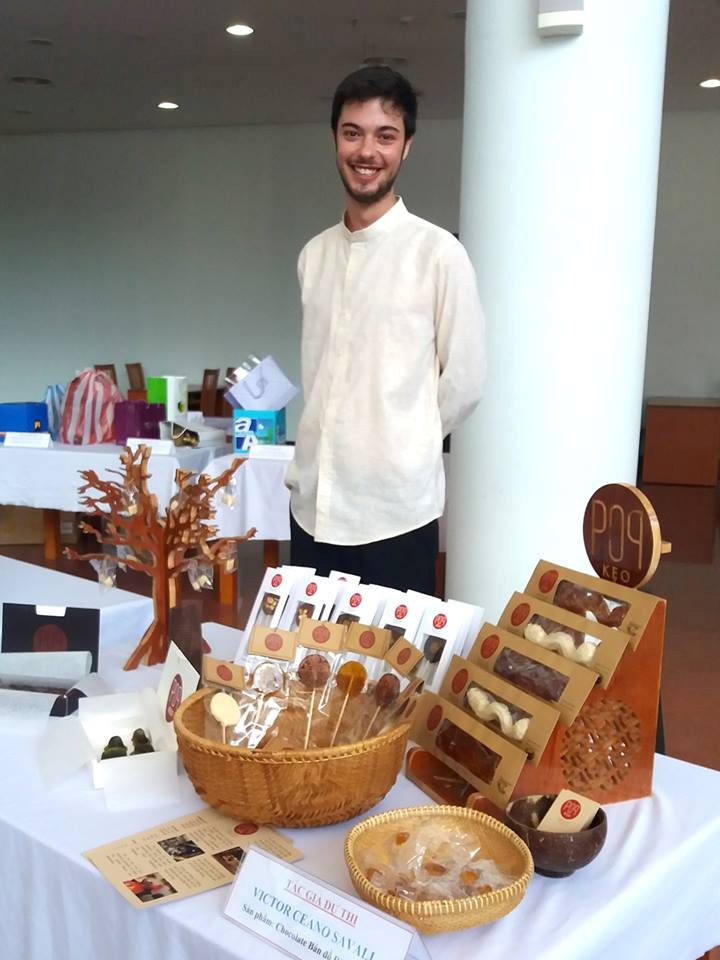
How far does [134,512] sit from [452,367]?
66 cm

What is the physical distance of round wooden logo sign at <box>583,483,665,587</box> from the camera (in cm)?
118

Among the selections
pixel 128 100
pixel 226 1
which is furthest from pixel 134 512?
pixel 128 100

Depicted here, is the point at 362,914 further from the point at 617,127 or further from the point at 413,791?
the point at 617,127

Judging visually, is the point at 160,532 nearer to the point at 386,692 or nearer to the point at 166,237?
the point at 386,692

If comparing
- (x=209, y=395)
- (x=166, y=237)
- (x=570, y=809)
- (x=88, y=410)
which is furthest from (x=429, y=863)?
(x=166, y=237)

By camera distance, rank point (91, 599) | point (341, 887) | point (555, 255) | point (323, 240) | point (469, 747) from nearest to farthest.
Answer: point (341, 887) → point (469, 747) → point (323, 240) → point (91, 599) → point (555, 255)

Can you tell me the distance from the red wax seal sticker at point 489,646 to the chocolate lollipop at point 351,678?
0.16 m

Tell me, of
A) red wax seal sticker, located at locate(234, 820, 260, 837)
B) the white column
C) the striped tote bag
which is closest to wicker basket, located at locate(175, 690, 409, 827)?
red wax seal sticker, located at locate(234, 820, 260, 837)

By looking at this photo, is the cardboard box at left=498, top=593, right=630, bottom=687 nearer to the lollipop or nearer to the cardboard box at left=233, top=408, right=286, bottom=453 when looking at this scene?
the lollipop

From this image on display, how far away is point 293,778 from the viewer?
→ 3.27 ft

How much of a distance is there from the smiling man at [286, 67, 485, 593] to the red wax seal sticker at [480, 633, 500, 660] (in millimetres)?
610

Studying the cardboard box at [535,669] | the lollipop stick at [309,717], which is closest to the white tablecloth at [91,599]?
the lollipop stick at [309,717]

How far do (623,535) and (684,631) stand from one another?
310cm

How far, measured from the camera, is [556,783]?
1118mm
